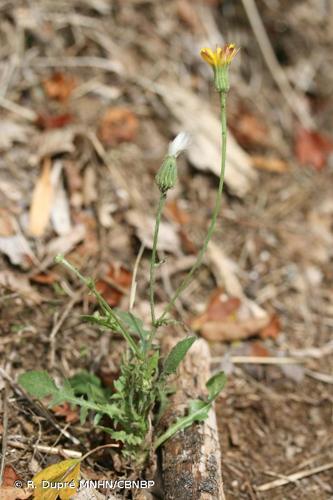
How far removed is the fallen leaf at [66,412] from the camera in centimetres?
201

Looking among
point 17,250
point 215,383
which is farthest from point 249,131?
point 215,383

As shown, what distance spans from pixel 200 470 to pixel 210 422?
0.20 meters

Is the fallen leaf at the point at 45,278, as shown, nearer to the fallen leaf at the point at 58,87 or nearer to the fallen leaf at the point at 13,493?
the fallen leaf at the point at 13,493

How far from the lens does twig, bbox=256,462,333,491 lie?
2123 mm

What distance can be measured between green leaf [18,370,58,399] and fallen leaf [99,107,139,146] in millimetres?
1534

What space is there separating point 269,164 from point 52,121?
4.19 feet

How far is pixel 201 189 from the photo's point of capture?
128 inches

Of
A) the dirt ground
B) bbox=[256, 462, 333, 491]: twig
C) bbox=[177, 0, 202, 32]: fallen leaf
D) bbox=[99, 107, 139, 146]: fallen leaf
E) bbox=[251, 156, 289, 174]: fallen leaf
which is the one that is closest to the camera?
bbox=[256, 462, 333, 491]: twig

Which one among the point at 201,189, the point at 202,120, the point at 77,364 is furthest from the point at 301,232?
the point at 77,364

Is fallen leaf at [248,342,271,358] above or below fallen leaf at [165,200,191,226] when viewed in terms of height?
below

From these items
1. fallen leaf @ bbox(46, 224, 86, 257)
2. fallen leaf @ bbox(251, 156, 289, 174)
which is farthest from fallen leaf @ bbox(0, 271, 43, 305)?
fallen leaf @ bbox(251, 156, 289, 174)

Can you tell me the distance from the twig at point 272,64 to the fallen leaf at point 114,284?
74.3 inches

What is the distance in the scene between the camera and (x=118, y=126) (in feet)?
10.6

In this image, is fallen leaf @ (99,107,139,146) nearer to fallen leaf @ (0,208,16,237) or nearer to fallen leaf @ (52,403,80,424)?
fallen leaf @ (0,208,16,237)
